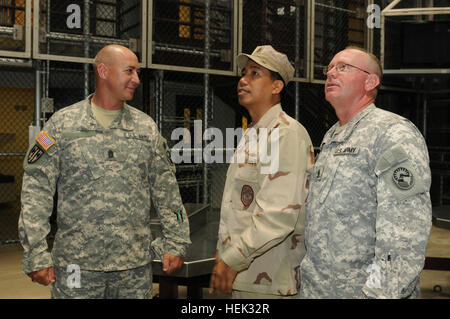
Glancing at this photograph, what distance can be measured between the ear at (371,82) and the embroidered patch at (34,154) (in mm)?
1215

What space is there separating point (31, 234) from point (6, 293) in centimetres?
235

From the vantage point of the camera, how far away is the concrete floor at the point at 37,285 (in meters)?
3.60

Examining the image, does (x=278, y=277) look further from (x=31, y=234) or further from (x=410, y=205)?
(x=31, y=234)

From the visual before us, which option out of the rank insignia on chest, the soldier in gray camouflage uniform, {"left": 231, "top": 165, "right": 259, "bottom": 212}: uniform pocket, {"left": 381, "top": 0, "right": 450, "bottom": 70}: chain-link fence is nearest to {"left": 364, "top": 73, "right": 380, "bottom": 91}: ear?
the soldier in gray camouflage uniform

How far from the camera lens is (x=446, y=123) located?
344 inches

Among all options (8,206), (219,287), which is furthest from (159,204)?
(8,206)

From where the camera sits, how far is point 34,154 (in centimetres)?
181

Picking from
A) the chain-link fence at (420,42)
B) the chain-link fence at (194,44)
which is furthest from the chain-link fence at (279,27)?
the chain-link fence at (420,42)

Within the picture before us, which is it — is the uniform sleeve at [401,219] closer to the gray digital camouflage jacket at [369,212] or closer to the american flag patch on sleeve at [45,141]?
the gray digital camouflage jacket at [369,212]

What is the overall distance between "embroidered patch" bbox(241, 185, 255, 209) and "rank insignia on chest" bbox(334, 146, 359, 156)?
0.39m

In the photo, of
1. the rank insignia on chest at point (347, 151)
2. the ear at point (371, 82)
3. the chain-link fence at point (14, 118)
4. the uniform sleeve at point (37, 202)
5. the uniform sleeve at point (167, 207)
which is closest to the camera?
the rank insignia on chest at point (347, 151)

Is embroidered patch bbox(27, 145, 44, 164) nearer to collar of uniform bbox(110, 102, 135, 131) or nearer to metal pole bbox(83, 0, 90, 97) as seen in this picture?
collar of uniform bbox(110, 102, 135, 131)

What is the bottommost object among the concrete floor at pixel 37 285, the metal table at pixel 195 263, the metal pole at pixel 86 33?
the concrete floor at pixel 37 285

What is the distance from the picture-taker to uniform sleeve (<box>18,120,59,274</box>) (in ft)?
5.69
